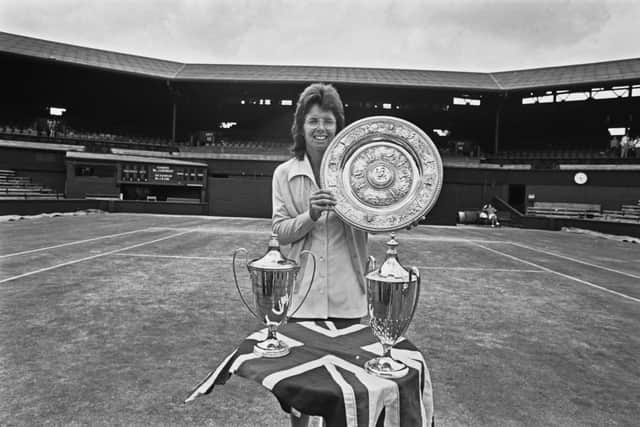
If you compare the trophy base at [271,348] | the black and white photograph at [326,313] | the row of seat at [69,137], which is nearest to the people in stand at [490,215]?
the black and white photograph at [326,313]

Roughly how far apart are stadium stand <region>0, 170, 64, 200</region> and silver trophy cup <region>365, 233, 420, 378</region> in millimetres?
22008

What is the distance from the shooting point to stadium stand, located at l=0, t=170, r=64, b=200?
19.5 m

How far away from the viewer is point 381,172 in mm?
1915

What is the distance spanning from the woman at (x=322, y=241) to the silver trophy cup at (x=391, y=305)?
514 mm

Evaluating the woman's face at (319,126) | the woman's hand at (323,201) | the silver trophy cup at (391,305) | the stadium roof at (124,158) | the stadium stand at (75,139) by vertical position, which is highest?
the stadium stand at (75,139)

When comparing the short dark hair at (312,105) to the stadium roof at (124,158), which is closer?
the short dark hair at (312,105)

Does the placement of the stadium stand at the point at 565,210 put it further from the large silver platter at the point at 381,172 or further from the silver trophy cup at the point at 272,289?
the silver trophy cup at the point at 272,289

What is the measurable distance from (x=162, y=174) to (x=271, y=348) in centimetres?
2496

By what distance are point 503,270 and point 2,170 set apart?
79.9 ft

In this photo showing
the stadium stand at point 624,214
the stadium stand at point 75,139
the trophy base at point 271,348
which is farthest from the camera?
the stadium stand at point 75,139

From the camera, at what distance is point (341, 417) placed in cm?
124

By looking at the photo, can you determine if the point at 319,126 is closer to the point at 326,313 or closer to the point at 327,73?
the point at 326,313

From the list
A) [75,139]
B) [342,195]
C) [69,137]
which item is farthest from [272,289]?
[69,137]

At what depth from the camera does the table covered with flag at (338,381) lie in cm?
126
